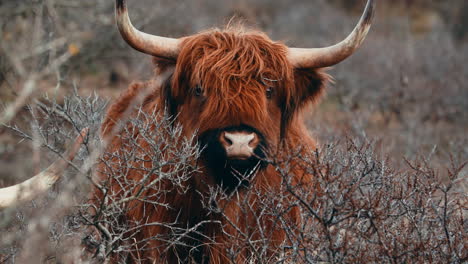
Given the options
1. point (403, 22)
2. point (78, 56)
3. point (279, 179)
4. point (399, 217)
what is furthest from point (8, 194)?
point (403, 22)

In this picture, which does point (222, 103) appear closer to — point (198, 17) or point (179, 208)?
point (179, 208)

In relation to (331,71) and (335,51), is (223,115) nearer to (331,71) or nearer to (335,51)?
(335,51)

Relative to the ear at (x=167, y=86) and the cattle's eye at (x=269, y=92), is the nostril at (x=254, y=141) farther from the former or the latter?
the ear at (x=167, y=86)

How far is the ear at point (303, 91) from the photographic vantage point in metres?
4.63

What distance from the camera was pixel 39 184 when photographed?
3.67m

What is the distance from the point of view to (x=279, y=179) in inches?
172

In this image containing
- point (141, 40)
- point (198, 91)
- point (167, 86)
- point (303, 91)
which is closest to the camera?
point (198, 91)

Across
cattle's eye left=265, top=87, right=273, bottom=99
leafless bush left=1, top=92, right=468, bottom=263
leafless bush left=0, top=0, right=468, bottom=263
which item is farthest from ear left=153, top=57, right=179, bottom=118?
cattle's eye left=265, top=87, right=273, bottom=99

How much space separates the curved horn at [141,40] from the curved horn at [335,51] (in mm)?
815

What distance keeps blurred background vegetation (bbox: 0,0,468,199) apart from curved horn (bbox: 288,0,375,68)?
60cm

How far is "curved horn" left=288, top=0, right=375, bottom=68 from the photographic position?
4.38 metres

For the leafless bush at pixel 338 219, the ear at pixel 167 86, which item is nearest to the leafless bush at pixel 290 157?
the leafless bush at pixel 338 219

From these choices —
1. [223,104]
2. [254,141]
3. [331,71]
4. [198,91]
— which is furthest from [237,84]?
[331,71]

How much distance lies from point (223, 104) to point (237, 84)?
7.6 inches
